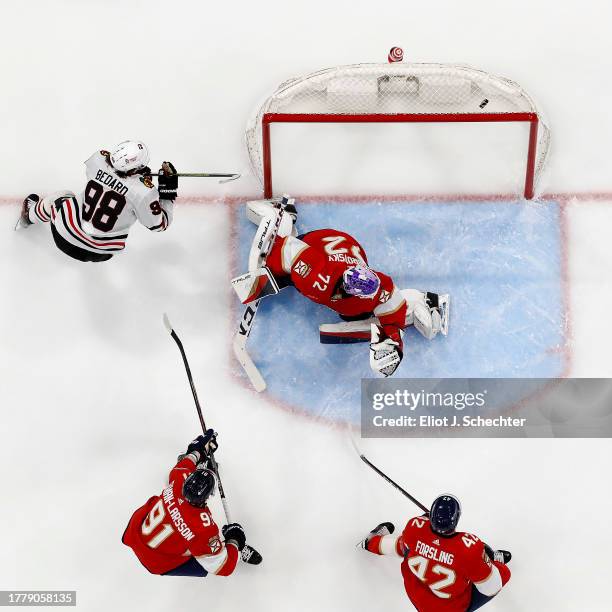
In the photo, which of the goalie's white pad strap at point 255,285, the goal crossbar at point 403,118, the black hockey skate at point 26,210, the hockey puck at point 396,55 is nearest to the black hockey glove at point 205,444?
the goalie's white pad strap at point 255,285

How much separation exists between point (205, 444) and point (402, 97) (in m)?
2.39

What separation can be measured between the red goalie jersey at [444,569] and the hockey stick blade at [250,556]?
872 millimetres

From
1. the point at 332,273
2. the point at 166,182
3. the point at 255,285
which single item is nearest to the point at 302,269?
the point at 332,273

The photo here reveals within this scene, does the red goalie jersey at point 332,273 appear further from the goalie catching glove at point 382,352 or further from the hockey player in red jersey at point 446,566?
the hockey player in red jersey at point 446,566

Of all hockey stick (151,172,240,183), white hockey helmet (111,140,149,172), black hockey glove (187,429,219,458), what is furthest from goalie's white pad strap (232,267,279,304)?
white hockey helmet (111,140,149,172)

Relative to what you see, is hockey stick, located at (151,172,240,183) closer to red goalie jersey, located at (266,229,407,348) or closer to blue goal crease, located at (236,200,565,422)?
blue goal crease, located at (236,200,565,422)

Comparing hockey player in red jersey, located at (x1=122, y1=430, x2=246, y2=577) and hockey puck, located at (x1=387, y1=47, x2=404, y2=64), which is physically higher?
hockey puck, located at (x1=387, y1=47, x2=404, y2=64)

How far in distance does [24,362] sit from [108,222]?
110cm

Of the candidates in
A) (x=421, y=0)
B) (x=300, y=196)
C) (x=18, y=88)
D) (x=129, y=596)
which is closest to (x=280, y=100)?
(x=300, y=196)

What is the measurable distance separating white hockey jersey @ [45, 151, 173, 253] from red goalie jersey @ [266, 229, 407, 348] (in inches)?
28.1

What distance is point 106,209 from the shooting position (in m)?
5.31

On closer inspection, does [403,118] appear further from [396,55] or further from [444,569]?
[444,569]

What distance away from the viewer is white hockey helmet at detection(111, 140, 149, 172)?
514cm

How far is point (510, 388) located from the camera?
5824 mm
